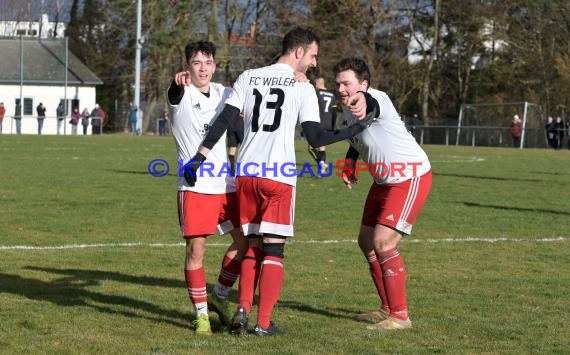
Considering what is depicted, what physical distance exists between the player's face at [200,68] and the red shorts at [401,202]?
60.4 inches

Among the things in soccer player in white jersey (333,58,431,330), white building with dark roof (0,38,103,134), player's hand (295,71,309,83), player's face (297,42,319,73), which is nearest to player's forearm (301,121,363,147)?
player's hand (295,71,309,83)

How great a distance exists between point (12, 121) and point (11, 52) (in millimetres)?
11337

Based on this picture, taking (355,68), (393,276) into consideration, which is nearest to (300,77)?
(355,68)

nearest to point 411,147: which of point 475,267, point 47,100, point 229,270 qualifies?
point 229,270

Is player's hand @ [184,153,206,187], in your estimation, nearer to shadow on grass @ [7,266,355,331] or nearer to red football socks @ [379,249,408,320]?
shadow on grass @ [7,266,355,331]

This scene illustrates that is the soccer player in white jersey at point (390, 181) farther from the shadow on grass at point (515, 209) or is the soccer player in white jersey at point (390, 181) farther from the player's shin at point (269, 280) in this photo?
the shadow on grass at point (515, 209)

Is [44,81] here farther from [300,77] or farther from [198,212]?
[300,77]

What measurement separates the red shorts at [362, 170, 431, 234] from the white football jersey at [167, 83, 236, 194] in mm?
1136

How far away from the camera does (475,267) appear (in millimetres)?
10109

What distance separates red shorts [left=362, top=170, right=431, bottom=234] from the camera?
24.1ft

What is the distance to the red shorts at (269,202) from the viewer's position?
675cm

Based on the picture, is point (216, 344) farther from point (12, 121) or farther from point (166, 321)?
point (12, 121)

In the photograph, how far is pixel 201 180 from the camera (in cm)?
707

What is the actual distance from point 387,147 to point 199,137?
1356mm
